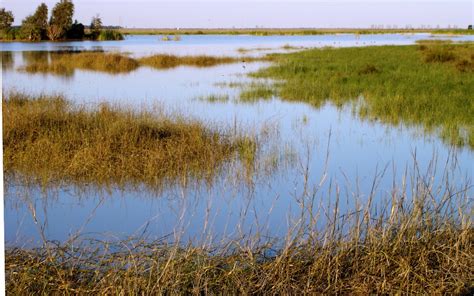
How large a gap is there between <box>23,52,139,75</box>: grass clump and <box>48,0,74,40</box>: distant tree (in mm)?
4114

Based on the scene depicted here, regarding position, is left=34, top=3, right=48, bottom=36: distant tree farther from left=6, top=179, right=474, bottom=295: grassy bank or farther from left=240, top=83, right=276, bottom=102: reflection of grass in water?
left=6, top=179, right=474, bottom=295: grassy bank

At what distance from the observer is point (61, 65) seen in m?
21.9

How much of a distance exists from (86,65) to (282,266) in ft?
66.0

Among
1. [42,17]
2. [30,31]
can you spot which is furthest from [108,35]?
[42,17]

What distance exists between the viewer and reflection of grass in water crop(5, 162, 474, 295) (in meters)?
3.61

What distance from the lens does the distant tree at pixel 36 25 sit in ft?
102

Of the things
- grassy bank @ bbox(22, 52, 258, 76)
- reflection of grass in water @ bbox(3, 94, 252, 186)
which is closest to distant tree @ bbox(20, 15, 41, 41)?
grassy bank @ bbox(22, 52, 258, 76)

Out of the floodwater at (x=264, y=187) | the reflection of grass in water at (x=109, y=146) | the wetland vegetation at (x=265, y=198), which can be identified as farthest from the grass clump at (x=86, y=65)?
the reflection of grass in water at (x=109, y=146)

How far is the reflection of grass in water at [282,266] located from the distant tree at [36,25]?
92.7 feet

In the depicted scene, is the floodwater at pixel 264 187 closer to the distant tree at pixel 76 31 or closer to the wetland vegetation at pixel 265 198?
the wetland vegetation at pixel 265 198

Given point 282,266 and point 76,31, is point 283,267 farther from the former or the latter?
point 76,31

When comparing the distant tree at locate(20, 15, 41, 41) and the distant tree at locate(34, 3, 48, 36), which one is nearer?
the distant tree at locate(34, 3, 48, 36)

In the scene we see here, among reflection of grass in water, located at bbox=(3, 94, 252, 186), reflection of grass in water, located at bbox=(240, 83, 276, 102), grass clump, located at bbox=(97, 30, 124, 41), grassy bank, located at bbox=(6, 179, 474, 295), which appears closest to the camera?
grassy bank, located at bbox=(6, 179, 474, 295)

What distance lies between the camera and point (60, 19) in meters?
34.8
